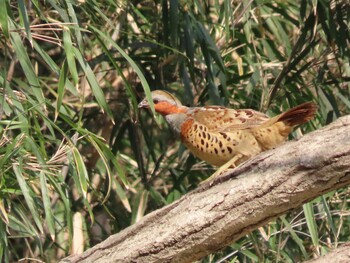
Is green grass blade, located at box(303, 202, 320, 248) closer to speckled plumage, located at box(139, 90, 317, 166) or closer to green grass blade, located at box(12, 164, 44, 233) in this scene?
speckled plumage, located at box(139, 90, 317, 166)

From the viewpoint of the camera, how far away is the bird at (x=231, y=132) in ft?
14.6

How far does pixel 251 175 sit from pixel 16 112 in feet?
4.60

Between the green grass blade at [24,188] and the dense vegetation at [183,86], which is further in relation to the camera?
the dense vegetation at [183,86]

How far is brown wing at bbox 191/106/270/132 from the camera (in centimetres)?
461

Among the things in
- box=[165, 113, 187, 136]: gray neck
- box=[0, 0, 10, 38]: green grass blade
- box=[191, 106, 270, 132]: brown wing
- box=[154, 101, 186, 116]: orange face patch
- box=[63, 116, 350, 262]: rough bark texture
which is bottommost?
box=[63, 116, 350, 262]: rough bark texture

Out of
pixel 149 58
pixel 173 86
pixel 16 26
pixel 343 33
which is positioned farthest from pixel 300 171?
pixel 173 86

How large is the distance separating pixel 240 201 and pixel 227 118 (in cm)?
140

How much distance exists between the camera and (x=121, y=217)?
5.82 metres

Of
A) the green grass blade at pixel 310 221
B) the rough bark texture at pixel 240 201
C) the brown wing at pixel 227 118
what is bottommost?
the green grass blade at pixel 310 221

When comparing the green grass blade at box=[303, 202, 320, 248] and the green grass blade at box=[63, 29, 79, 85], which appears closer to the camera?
the green grass blade at box=[63, 29, 79, 85]

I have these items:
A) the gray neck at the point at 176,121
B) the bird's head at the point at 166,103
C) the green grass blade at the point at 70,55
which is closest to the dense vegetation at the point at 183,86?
the bird's head at the point at 166,103

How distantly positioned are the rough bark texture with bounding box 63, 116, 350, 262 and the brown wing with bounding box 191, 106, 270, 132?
1065 mm

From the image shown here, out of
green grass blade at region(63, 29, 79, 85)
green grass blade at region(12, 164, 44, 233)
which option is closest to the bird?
green grass blade at region(63, 29, 79, 85)

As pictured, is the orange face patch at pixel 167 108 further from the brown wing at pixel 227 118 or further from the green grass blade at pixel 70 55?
the green grass blade at pixel 70 55
